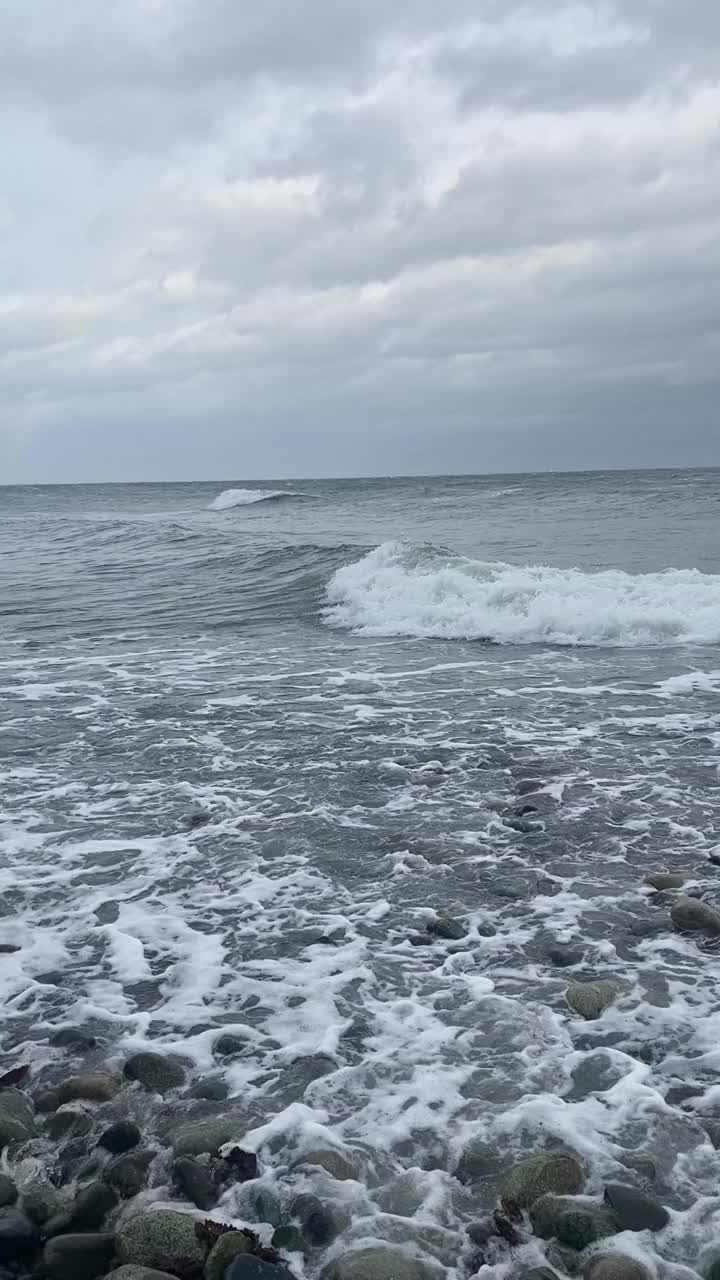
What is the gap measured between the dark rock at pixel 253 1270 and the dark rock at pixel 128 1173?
22.2 inches

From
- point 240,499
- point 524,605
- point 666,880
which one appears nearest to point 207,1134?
point 666,880

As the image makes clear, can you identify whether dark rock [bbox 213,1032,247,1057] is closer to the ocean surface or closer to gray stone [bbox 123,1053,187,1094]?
the ocean surface

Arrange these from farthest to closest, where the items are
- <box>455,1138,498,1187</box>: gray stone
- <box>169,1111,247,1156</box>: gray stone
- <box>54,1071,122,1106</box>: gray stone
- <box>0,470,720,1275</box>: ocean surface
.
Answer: <box>54,1071,122,1106</box>: gray stone
<box>0,470,720,1275</box>: ocean surface
<box>169,1111,247,1156</box>: gray stone
<box>455,1138,498,1187</box>: gray stone

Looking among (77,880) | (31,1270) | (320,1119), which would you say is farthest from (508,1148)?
(77,880)

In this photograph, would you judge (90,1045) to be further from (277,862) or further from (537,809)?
(537,809)

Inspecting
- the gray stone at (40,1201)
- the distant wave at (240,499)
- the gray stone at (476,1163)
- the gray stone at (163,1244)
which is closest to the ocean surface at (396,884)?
the gray stone at (476,1163)

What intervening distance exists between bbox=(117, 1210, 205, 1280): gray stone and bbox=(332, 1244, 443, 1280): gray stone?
47 cm

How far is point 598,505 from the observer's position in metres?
46.4

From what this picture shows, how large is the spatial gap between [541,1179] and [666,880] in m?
2.71

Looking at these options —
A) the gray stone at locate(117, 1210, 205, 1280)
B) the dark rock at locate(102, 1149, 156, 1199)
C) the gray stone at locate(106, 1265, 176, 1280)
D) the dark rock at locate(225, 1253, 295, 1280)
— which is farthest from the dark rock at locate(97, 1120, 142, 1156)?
the dark rock at locate(225, 1253, 295, 1280)

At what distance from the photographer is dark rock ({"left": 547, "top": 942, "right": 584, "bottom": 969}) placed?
4945 millimetres

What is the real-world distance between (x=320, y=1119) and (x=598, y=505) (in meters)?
45.1

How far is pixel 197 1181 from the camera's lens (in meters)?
3.44

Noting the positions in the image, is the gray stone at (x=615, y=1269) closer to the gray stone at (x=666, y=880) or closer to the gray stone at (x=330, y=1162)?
the gray stone at (x=330, y=1162)
